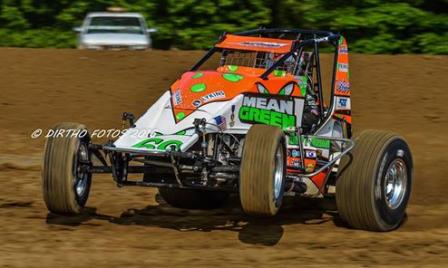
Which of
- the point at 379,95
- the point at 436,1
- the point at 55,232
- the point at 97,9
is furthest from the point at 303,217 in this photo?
the point at 97,9

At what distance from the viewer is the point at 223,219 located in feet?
29.3

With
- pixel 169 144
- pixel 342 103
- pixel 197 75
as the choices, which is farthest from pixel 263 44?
pixel 169 144

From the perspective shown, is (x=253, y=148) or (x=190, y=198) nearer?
(x=253, y=148)

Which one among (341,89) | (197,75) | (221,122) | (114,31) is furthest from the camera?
(114,31)

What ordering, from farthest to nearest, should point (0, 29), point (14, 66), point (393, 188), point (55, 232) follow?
point (0, 29), point (14, 66), point (393, 188), point (55, 232)

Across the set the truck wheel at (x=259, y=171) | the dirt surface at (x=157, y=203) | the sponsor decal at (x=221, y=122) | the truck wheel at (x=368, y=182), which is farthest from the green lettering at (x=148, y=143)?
the truck wheel at (x=368, y=182)

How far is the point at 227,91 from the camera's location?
8.21 m

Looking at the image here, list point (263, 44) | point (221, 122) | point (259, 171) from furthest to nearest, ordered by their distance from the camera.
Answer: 1. point (263, 44)
2. point (221, 122)
3. point (259, 171)

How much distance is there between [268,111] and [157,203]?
A: 6.58ft

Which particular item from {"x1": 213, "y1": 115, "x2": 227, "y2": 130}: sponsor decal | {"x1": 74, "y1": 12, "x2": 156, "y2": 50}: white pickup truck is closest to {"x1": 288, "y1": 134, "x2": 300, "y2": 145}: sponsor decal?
{"x1": 213, "y1": 115, "x2": 227, "y2": 130}: sponsor decal

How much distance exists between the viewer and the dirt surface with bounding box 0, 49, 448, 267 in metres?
7.41

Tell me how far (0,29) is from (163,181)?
564 inches

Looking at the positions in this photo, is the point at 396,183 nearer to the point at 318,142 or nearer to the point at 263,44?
the point at 318,142

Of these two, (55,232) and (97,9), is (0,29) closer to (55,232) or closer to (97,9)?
(97,9)
